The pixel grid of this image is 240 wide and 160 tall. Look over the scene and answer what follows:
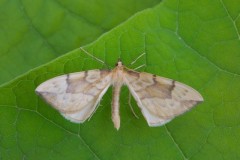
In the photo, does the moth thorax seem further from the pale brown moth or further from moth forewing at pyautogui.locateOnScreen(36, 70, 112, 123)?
moth forewing at pyautogui.locateOnScreen(36, 70, 112, 123)

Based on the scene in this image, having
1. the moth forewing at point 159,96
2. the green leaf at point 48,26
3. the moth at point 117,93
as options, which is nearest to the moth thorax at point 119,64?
the moth at point 117,93

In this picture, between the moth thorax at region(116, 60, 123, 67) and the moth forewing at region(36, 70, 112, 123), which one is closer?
the moth forewing at region(36, 70, 112, 123)

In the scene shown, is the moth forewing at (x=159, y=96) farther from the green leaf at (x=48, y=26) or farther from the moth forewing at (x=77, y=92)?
the green leaf at (x=48, y=26)

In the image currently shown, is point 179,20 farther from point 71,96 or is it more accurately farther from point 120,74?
point 71,96

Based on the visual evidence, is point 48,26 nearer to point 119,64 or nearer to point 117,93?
point 119,64

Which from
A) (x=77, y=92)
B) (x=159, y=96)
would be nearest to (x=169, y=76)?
(x=159, y=96)

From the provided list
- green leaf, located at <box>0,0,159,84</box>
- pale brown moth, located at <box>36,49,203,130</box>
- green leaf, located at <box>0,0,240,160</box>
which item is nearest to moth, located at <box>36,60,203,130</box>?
pale brown moth, located at <box>36,49,203,130</box>

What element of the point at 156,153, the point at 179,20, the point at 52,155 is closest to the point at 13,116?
the point at 52,155

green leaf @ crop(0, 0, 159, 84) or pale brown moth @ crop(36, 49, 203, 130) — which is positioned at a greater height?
green leaf @ crop(0, 0, 159, 84)
